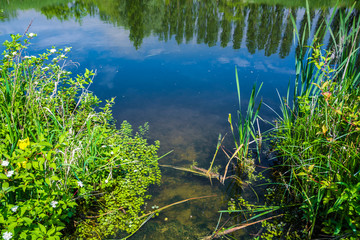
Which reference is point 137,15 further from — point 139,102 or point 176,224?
point 176,224

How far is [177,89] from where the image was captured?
474 centimetres

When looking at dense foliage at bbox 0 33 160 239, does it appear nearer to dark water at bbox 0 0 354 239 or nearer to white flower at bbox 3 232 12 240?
white flower at bbox 3 232 12 240

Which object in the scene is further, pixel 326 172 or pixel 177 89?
pixel 177 89

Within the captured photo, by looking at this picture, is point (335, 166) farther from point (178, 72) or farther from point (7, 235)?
point (178, 72)

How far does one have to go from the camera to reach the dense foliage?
1.49 metres

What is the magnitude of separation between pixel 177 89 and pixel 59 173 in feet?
10.2

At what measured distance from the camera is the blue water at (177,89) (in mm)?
2408

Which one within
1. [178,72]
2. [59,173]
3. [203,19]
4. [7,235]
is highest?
[203,19]

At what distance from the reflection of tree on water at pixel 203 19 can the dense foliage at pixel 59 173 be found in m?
5.25

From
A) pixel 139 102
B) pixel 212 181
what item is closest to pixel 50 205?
pixel 212 181

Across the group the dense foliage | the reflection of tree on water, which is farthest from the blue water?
the reflection of tree on water

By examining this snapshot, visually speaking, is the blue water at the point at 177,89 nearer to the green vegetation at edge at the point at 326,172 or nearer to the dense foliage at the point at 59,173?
the dense foliage at the point at 59,173

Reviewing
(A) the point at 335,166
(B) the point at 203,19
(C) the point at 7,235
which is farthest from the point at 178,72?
(B) the point at 203,19

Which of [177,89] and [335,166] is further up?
[335,166]
